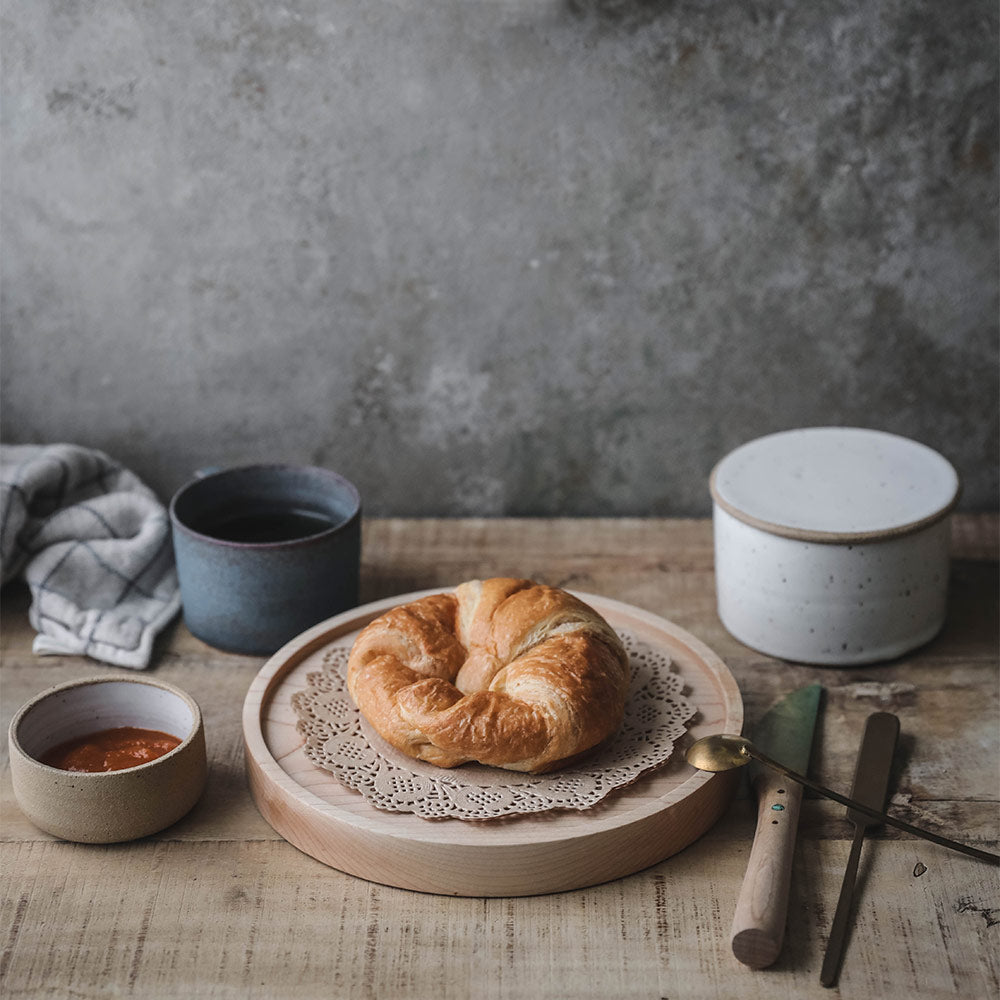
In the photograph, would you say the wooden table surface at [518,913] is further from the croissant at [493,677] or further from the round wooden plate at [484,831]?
the croissant at [493,677]

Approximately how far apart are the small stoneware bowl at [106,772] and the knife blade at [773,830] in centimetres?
51

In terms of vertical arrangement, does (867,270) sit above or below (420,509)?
above

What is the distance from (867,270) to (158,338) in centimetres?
98

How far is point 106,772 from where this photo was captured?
3.37 feet

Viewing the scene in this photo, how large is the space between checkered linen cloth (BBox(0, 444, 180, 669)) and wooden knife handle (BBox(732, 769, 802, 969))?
736 millimetres

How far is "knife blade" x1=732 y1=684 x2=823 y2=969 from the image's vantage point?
36.6 inches

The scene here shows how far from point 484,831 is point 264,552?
455 millimetres

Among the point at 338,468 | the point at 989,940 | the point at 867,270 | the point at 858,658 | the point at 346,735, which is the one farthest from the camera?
the point at 338,468

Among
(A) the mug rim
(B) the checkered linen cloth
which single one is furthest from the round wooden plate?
(B) the checkered linen cloth

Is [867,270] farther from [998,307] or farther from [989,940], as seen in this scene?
[989,940]

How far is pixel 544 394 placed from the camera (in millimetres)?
1670

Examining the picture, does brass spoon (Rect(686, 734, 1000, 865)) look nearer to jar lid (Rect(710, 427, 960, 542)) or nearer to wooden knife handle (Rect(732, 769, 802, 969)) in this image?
wooden knife handle (Rect(732, 769, 802, 969))

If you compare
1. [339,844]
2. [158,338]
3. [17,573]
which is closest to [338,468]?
[158,338]

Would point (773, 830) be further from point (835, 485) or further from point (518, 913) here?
point (835, 485)
